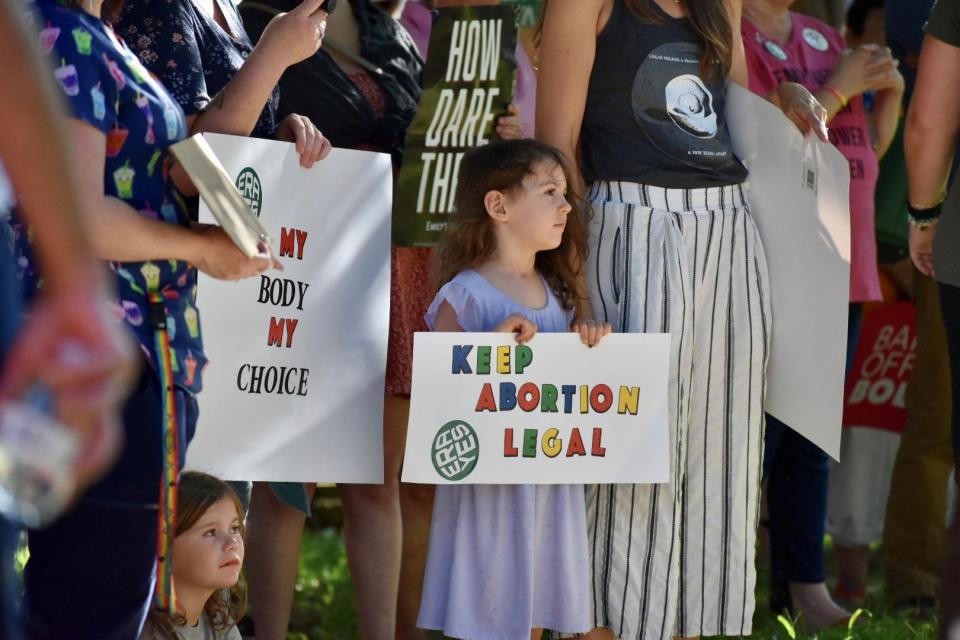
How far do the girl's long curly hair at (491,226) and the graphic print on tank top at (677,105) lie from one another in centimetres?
24

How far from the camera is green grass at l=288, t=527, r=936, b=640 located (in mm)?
4570

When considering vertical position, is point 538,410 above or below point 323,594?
above

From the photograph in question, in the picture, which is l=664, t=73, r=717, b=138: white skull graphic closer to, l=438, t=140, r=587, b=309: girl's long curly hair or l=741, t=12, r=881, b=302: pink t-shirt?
l=438, t=140, r=587, b=309: girl's long curly hair

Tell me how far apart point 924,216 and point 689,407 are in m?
0.80

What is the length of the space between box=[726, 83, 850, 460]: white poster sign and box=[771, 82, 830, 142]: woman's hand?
0.06m

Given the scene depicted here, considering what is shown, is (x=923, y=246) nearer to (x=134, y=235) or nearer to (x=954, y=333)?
(x=954, y=333)

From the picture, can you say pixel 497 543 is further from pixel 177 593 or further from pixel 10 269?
pixel 10 269

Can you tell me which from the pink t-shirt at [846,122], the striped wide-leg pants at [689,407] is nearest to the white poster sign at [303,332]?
the striped wide-leg pants at [689,407]

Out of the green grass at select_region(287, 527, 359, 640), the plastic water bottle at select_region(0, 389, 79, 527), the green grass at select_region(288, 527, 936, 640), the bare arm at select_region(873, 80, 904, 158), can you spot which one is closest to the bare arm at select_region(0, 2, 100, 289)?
the plastic water bottle at select_region(0, 389, 79, 527)

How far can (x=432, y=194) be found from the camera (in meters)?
4.05

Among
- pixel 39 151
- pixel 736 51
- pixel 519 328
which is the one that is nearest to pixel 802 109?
pixel 736 51

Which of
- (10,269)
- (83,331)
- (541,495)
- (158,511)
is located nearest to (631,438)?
(541,495)

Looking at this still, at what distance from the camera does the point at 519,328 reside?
3.49 metres

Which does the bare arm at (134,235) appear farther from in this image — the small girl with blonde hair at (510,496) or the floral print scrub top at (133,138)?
the small girl with blonde hair at (510,496)
